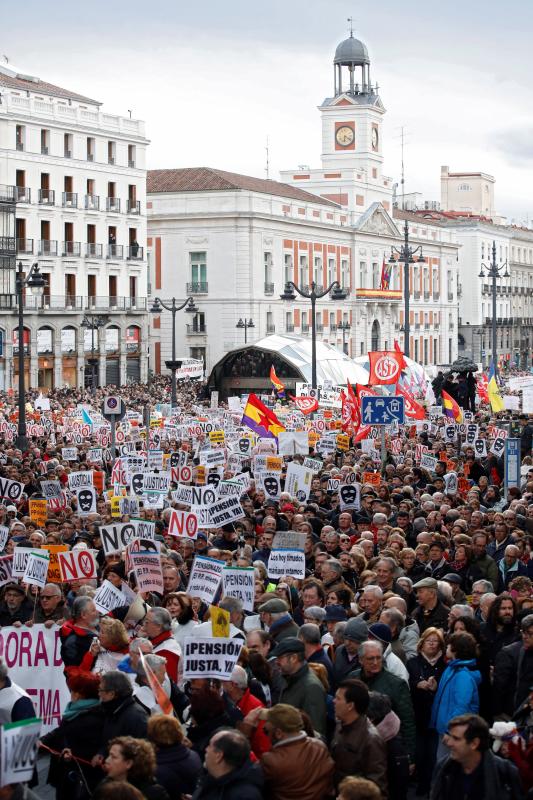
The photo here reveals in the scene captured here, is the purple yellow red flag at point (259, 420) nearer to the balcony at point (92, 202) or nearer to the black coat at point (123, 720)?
the black coat at point (123, 720)

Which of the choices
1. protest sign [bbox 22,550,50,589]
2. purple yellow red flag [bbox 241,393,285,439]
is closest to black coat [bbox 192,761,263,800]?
protest sign [bbox 22,550,50,589]

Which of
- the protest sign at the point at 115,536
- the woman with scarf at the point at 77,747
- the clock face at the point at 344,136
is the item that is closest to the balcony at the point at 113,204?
the clock face at the point at 344,136

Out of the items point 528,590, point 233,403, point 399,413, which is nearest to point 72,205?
point 233,403

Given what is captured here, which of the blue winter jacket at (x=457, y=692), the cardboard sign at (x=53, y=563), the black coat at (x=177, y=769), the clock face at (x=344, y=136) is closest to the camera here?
the black coat at (x=177, y=769)

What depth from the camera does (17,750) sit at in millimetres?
5820

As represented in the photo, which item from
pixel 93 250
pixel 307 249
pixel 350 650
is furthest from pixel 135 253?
pixel 350 650

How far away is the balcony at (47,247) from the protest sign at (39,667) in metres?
52.6

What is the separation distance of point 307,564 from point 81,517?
3857 mm

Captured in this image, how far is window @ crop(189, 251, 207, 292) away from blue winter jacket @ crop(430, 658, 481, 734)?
63418mm

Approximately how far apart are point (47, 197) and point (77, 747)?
181 ft

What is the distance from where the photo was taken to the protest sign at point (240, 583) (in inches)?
414

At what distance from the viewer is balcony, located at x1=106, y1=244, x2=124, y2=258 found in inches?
2574

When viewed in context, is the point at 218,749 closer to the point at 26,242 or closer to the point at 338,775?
the point at 338,775

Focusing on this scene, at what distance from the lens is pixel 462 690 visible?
842 cm
